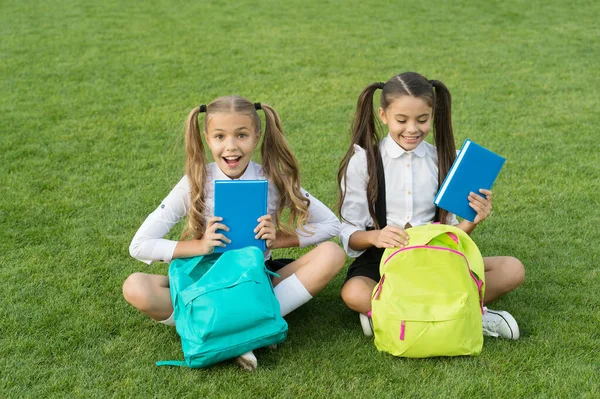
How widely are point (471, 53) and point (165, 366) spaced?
6960 mm

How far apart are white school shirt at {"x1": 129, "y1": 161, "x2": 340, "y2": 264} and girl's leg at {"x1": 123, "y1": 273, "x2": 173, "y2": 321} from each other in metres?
0.10

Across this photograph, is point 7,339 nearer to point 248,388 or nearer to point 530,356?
point 248,388

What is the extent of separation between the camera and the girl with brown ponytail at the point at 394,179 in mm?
3453

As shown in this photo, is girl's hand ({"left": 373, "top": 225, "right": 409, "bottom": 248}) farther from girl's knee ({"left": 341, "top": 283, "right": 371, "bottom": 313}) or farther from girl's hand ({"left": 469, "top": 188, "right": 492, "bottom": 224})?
girl's hand ({"left": 469, "top": 188, "right": 492, "bottom": 224})

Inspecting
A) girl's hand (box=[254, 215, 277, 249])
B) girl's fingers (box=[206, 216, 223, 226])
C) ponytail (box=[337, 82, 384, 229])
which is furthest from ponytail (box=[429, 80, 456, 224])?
girl's fingers (box=[206, 216, 223, 226])

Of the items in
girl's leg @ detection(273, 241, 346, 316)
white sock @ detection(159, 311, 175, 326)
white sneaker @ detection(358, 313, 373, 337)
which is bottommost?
white sneaker @ detection(358, 313, 373, 337)

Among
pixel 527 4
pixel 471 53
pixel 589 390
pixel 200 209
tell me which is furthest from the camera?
pixel 527 4

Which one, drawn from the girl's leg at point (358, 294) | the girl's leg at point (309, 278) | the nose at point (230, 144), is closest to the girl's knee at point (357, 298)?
the girl's leg at point (358, 294)

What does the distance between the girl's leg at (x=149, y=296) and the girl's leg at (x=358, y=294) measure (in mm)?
786

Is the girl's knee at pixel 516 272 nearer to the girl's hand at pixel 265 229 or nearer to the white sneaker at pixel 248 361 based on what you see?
the girl's hand at pixel 265 229

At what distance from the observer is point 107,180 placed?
534cm

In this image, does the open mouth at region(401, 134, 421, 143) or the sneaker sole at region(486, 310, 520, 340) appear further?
the open mouth at region(401, 134, 421, 143)

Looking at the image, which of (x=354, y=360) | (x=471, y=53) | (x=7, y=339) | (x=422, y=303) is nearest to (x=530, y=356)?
(x=422, y=303)

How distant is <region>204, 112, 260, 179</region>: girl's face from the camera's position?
3.25 meters
